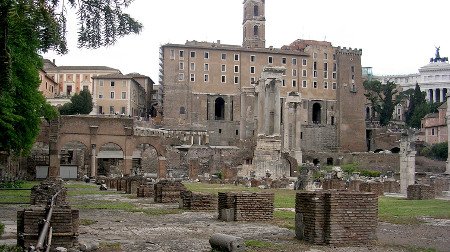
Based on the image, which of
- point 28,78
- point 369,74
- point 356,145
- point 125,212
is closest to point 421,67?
point 369,74

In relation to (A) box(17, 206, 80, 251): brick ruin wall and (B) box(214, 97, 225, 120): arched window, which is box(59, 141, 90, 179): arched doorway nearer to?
(B) box(214, 97, 225, 120): arched window

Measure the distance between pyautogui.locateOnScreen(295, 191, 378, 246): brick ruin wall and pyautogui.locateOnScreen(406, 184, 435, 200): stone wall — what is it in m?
15.0

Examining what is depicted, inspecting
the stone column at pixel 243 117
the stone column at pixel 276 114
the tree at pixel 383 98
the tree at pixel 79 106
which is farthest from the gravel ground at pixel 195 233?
the tree at pixel 383 98

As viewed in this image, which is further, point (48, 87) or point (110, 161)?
point (48, 87)

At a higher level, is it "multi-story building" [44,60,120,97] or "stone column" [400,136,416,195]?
"multi-story building" [44,60,120,97]

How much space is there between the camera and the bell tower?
9206 cm

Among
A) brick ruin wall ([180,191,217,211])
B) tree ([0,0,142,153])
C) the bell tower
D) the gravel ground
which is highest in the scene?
the bell tower

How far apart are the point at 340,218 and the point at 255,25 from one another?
84.6m

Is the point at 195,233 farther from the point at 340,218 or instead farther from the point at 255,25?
the point at 255,25

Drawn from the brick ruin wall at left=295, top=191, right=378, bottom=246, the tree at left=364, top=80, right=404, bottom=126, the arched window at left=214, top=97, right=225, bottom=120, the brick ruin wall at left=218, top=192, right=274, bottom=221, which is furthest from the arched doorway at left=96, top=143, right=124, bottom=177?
the tree at left=364, top=80, right=404, bottom=126

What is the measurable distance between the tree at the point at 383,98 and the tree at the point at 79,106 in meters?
42.7


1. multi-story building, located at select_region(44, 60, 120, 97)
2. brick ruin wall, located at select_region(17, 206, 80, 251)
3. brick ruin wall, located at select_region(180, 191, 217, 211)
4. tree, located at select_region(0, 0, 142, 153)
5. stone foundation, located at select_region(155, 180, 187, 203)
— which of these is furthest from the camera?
multi-story building, located at select_region(44, 60, 120, 97)

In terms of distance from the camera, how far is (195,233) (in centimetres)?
1095

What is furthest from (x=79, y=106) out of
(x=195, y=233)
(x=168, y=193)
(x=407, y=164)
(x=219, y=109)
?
(x=195, y=233)
